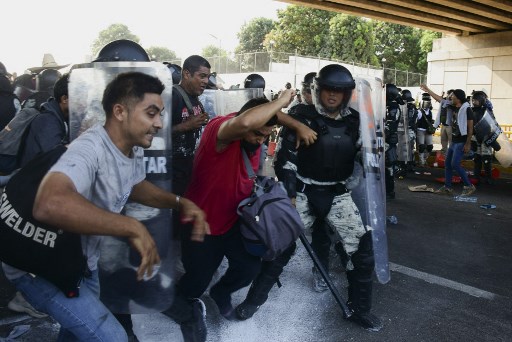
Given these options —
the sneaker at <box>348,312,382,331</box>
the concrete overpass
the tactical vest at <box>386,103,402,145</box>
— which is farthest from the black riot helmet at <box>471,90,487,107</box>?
the sneaker at <box>348,312,382,331</box>

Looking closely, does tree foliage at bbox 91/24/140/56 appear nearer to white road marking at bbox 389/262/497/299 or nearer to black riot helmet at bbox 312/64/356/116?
white road marking at bbox 389/262/497/299

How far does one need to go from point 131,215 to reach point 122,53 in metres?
1.05

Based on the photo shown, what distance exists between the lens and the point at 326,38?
4166 cm

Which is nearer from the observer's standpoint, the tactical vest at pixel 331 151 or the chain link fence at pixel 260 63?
the tactical vest at pixel 331 151

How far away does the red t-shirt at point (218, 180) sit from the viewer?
2734mm

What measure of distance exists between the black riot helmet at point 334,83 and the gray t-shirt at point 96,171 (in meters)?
1.68

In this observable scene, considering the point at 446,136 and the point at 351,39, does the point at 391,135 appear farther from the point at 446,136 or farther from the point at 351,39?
the point at 351,39

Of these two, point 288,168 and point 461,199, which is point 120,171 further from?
point 461,199

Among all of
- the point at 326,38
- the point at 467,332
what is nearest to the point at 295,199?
the point at 467,332

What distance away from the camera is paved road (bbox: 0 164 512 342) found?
3148 millimetres

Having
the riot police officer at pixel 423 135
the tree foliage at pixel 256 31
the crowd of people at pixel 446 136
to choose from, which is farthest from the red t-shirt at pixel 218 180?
the tree foliage at pixel 256 31

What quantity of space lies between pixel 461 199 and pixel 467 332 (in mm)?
4956

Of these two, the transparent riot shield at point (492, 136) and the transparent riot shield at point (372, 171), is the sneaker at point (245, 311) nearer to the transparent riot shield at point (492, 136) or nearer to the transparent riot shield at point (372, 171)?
the transparent riot shield at point (372, 171)

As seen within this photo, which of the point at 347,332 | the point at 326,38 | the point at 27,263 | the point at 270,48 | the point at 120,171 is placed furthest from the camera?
the point at 270,48
